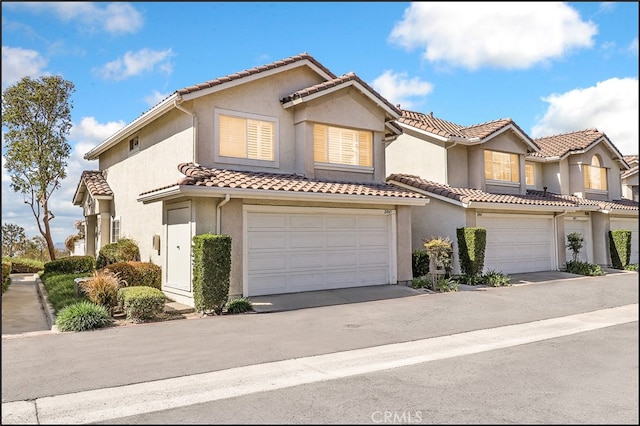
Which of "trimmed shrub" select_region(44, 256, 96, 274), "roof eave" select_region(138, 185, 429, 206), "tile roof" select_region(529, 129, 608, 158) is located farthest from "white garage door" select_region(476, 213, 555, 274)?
"trimmed shrub" select_region(44, 256, 96, 274)

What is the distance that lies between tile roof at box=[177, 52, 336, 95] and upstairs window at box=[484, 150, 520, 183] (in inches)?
332

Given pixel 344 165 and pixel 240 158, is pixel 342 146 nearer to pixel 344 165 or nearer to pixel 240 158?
pixel 344 165

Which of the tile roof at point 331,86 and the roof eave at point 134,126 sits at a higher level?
the tile roof at point 331,86

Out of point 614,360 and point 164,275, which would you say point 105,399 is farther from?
point 164,275

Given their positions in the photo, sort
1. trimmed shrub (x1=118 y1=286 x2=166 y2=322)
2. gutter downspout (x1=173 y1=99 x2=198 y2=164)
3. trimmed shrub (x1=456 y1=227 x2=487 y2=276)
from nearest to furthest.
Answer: trimmed shrub (x1=118 y1=286 x2=166 y2=322) < gutter downspout (x1=173 y1=99 x2=198 y2=164) < trimmed shrub (x1=456 y1=227 x2=487 y2=276)

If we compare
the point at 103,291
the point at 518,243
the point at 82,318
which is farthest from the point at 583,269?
the point at 82,318

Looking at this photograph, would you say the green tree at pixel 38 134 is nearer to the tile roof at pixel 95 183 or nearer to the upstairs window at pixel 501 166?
the tile roof at pixel 95 183

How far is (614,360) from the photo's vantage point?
24.6ft

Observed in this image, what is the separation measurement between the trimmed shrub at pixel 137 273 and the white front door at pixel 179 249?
1.28 feet

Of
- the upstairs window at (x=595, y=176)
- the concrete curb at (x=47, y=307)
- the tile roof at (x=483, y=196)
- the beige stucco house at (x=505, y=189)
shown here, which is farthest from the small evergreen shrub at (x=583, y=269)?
the concrete curb at (x=47, y=307)

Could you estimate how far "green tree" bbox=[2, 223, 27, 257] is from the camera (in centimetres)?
2631

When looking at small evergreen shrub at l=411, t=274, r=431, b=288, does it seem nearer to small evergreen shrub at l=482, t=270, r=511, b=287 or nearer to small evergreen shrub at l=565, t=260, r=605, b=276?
small evergreen shrub at l=482, t=270, r=511, b=287

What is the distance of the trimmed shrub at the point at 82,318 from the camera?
967cm

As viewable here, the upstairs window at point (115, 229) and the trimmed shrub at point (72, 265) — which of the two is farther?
the upstairs window at point (115, 229)
